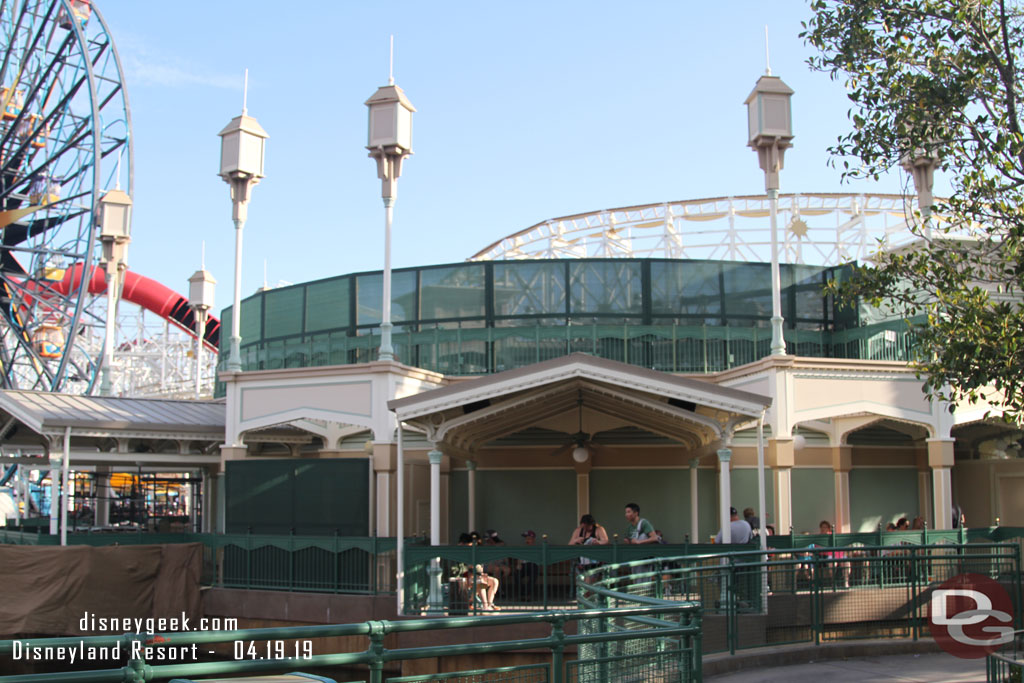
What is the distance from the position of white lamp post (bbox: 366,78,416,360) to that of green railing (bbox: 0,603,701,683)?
13481 mm

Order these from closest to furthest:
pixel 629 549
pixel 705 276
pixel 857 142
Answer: pixel 857 142 → pixel 629 549 → pixel 705 276

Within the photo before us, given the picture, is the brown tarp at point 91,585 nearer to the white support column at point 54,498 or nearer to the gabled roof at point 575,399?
the white support column at point 54,498

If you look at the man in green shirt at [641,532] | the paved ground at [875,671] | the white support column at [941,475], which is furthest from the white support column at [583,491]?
the paved ground at [875,671]

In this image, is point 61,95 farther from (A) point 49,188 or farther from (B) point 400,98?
(B) point 400,98

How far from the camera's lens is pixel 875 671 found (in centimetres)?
1170

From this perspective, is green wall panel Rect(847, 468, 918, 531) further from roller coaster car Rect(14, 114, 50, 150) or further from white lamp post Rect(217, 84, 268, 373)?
roller coaster car Rect(14, 114, 50, 150)

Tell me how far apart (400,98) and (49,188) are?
92.7 feet

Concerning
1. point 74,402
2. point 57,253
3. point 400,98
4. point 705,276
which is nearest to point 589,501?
point 705,276

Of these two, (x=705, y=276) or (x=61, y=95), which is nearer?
(x=705, y=276)

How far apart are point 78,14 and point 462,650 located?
142ft

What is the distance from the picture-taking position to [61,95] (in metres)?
43.9

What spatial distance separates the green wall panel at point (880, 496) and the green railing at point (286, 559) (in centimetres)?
1289

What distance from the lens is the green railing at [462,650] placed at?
18.2 ft

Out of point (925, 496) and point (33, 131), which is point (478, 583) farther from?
point (33, 131)
